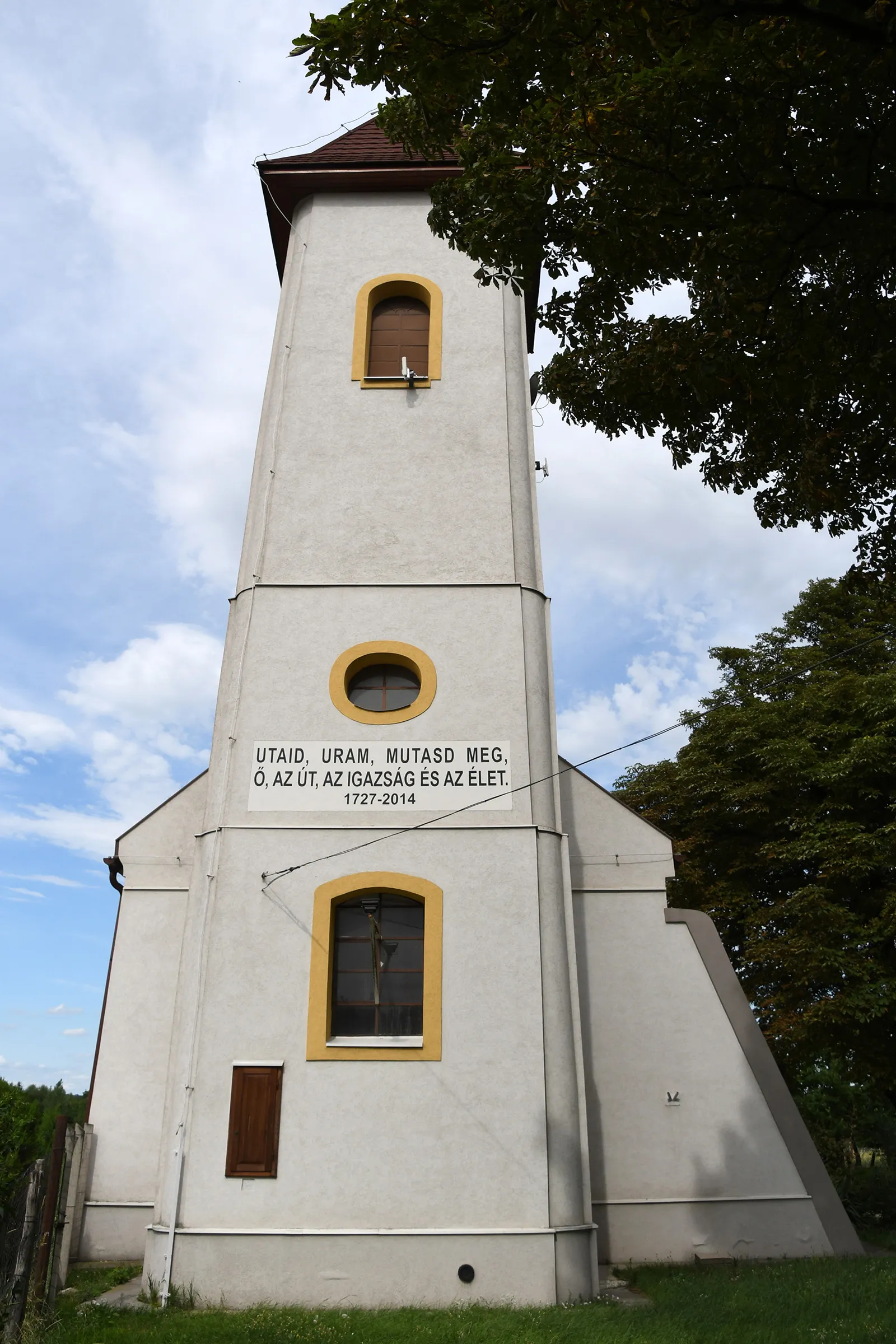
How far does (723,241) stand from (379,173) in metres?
9.94

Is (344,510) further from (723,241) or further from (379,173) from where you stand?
(723,241)

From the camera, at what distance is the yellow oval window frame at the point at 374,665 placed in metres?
11.5

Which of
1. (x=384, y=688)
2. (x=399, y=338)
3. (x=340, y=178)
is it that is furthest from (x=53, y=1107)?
(x=340, y=178)

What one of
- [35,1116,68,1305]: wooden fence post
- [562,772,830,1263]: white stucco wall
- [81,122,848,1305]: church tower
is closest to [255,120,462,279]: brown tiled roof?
[81,122,848,1305]: church tower

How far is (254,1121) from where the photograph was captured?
9.72 m

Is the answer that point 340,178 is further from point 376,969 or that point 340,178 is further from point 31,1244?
point 31,1244

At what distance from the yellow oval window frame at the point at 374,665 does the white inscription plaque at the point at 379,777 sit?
13.0 inches

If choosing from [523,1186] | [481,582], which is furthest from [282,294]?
[523,1186]

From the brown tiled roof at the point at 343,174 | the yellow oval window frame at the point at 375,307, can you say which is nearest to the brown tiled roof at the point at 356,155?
the brown tiled roof at the point at 343,174

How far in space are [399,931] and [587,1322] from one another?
3857 mm

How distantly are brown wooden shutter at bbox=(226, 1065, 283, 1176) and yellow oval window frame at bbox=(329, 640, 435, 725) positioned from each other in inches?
144

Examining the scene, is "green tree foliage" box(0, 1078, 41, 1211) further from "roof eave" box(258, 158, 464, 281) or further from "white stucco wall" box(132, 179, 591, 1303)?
"roof eave" box(258, 158, 464, 281)

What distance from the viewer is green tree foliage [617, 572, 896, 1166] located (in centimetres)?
1667

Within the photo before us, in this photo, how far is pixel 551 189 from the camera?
6.93 metres
